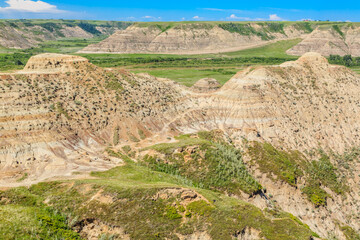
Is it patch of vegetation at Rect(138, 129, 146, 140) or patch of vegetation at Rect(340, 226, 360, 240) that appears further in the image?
patch of vegetation at Rect(138, 129, 146, 140)

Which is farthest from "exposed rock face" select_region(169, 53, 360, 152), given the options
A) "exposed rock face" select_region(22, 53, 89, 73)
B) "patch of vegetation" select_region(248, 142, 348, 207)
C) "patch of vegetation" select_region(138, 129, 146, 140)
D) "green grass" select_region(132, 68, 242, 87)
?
"green grass" select_region(132, 68, 242, 87)

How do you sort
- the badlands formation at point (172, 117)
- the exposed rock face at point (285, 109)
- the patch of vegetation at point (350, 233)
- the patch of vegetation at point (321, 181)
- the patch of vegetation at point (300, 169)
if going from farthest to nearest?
the exposed rock face at point (285, 109)
the patch of vegetation at point (300, 169)
the patch of vegetation at point (321, 181)
the badlands formation at point (172, 117)
the patch of vegetation at point (350, 233)

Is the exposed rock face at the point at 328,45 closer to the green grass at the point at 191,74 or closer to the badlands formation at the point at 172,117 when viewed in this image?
the green grass at the point at 191,74

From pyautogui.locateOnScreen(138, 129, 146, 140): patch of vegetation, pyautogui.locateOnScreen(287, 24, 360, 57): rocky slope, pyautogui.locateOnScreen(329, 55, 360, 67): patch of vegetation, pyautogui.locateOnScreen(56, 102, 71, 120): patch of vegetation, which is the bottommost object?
pyautogui.locateOnScreen(138, 129, 146, 140): patch of vegetation

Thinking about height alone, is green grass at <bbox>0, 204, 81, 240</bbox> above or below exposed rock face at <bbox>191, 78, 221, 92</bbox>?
below

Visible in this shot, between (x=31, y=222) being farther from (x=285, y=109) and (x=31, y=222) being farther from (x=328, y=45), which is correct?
(x=328, y=45)

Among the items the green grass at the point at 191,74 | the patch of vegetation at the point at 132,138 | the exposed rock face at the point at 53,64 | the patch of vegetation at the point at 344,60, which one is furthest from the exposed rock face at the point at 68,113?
the patch of vegetation at the point at 344,60

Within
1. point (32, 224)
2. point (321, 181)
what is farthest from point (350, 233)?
point (32, 224)

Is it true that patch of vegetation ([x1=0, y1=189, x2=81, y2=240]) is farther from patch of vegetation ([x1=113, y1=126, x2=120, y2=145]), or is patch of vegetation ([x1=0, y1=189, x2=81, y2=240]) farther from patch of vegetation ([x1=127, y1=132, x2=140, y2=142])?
patch of vegetation ([x1=127, y1=132, x2=140, y2=142])
